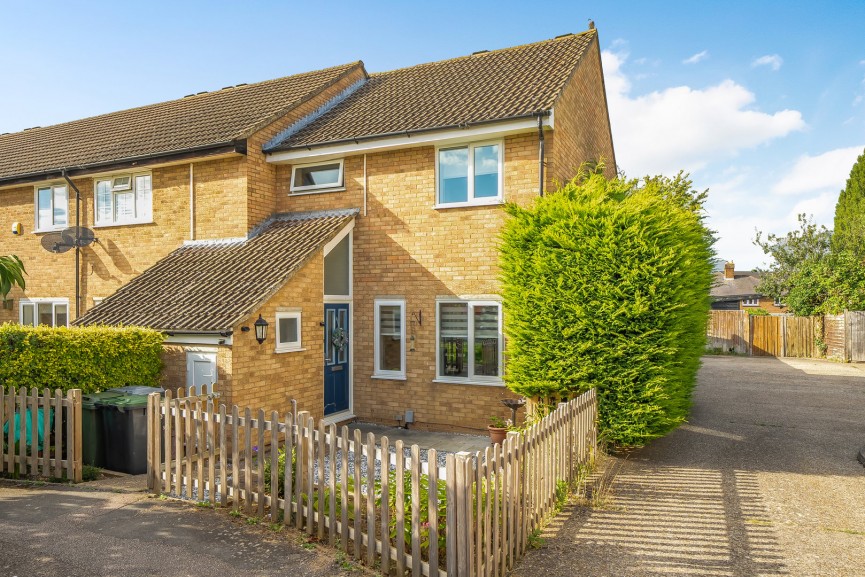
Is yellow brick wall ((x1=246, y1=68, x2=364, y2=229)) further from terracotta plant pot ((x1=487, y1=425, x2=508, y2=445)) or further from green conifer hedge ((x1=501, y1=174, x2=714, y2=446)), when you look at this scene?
terracotta plant pot ((x1=487, y1=425, x2=508, y2=445))

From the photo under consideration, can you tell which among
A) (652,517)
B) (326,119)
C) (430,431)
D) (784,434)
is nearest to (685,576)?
(652,517)

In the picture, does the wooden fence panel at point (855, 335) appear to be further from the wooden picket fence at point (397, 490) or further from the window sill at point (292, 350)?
the window sill at point (292, 350)

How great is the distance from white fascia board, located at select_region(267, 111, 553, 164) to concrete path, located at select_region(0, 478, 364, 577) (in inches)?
289

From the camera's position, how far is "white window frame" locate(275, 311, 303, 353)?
9.95 metres

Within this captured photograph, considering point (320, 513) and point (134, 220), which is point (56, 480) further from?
point (134, 220)

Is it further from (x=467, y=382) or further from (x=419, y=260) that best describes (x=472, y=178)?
(x=467, y=382)

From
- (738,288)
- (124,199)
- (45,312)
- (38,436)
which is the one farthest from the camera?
(738,288)

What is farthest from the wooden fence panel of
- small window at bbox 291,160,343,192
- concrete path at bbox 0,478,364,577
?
concrete path at bbox 0,478,364,577

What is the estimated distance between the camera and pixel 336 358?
38.0ft

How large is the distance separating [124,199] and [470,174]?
27.9 feet

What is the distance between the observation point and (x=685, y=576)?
16.8ft

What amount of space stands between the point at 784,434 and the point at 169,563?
1051 centimetres

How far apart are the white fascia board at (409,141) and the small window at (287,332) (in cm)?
360

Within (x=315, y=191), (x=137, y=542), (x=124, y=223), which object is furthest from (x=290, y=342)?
(x=124, y=223)
